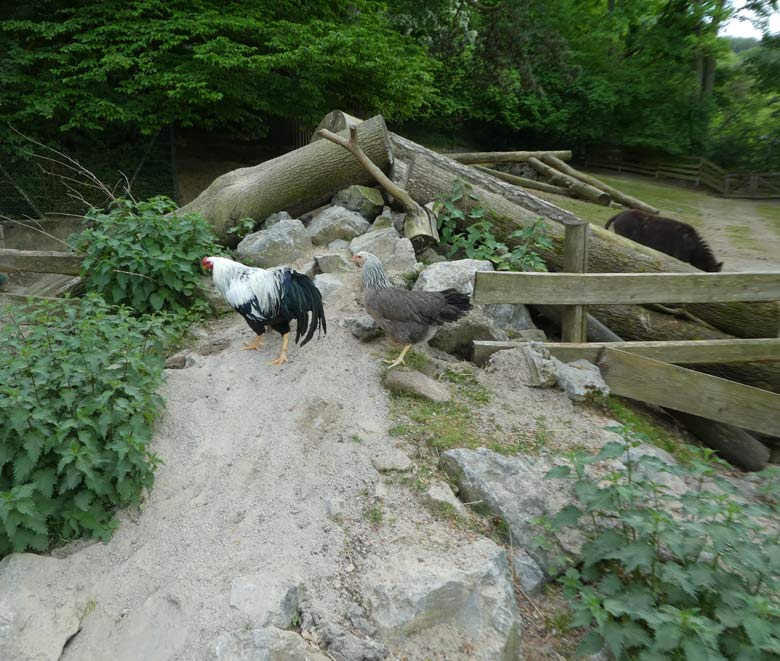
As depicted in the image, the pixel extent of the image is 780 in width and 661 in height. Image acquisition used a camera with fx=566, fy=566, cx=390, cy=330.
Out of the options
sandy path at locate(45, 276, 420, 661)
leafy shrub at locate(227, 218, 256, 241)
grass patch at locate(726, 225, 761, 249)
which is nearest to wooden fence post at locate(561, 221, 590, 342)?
sandy path at locate(45, 276, 420, 661)

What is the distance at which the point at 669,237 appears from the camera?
28.2ft

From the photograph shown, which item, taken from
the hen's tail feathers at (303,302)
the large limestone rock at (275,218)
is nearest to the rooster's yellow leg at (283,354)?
the hen's tail feathers at (303,302)

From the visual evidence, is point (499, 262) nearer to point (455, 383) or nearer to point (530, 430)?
point (455, 383)

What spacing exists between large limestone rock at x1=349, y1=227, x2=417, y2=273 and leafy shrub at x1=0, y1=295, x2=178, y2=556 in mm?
3366

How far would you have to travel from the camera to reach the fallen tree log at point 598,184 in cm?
1222

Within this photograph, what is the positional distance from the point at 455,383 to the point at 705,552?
2.26 meters

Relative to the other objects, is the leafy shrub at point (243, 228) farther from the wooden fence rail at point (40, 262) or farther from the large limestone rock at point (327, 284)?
the wooden fence rail at point (40, 262)

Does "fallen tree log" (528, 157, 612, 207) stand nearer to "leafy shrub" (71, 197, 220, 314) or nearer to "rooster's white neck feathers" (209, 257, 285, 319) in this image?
"leafy shrub" (71, 197, 220, 314)

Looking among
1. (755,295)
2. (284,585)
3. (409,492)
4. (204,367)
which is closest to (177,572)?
(284,585)

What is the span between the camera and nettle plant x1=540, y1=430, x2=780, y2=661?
2.86 meters

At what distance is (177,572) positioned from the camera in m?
3.26

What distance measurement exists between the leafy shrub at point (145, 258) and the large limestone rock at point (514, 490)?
3.61 m

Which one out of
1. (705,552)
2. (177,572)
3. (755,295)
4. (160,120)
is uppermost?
(160,120)

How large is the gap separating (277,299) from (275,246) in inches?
85.9
